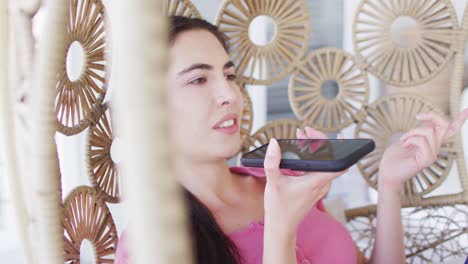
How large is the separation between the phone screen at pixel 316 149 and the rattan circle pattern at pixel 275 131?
0.36 metres

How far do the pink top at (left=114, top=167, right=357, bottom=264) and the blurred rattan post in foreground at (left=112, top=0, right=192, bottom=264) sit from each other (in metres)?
0.46

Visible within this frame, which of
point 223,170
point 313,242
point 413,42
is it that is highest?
point 413,42

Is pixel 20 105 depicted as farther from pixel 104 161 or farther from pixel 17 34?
pixel 104 161

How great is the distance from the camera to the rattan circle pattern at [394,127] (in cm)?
95

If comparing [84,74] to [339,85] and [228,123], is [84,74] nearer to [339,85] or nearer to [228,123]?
[228,123]

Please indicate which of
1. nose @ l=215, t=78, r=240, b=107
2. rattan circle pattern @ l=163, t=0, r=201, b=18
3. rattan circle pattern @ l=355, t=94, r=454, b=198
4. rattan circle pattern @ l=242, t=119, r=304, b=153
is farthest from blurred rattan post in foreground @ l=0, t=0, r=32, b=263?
rattan circle pattern @ l=355, t=94, r=454, b=198

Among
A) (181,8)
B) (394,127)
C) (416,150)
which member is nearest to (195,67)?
(181,8)

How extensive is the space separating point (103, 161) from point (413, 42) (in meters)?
0.68

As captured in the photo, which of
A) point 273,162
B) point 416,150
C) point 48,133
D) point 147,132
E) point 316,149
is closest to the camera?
point 147,132

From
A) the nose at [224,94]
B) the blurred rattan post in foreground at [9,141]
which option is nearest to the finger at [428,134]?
the nose at [224,94]

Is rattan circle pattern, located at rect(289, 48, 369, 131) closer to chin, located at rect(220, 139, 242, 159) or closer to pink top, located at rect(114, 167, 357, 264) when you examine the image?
pink top, located at rect(114, 167, 357, 264)

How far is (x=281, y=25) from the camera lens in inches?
37.7

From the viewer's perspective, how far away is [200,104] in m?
0.58

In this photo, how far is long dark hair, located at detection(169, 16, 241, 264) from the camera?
1.83 ft
